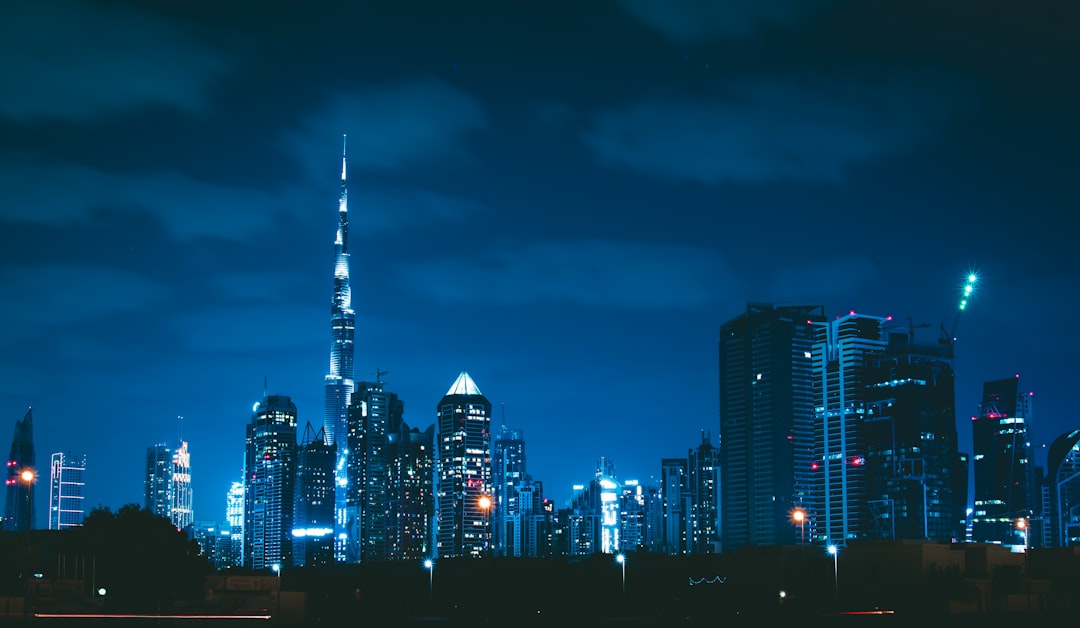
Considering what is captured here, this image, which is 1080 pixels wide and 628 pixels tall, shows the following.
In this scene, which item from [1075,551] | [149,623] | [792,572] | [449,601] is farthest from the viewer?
[449,601]

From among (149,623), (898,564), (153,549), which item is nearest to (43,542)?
(153,549)

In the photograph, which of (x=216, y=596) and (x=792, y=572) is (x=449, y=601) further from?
(x=216, y=596)

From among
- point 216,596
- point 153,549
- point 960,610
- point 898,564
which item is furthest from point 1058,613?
point 153,549

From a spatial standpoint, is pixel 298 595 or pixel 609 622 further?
pixel 298 595

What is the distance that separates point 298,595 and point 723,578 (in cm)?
4629

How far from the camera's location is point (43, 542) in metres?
113

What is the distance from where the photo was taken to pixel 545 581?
126250 millimetres

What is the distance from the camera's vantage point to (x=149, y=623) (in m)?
62.1

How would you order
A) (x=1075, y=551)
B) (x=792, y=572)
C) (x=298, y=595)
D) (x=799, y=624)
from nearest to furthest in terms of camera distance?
(x=799, y=624)
(x=298, y=595)
(x=1075, y=551)
(x=792, y=572)

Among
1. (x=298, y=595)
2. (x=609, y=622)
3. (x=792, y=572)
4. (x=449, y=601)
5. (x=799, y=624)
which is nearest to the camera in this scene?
(x=799, y=624)

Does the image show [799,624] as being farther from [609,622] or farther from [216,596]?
[216,596]

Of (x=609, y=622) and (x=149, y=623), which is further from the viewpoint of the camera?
(x=609, y=622)

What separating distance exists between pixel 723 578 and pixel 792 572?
6072 millimetres

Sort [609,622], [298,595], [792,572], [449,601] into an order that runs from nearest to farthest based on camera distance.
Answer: [609,622]
[298,595]
[792,572]
[449,601]
